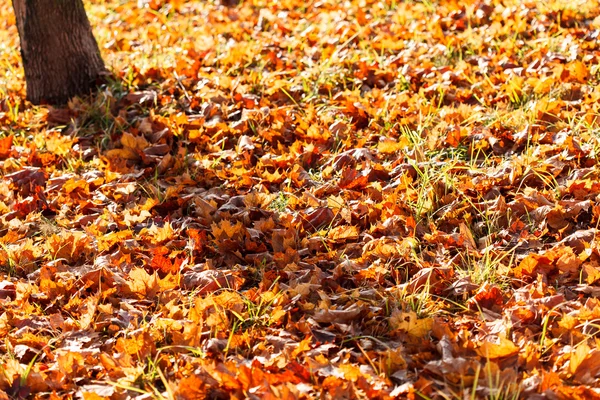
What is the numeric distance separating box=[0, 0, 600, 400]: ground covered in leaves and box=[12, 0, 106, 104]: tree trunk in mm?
184

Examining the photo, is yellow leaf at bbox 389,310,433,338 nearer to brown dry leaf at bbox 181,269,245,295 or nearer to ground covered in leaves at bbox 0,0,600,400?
ground covered in leaves at bbox 0,0,600,400

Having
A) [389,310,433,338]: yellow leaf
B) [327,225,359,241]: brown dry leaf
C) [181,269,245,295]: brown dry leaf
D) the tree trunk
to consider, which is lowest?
[389,310,433,338]: yellow leaf

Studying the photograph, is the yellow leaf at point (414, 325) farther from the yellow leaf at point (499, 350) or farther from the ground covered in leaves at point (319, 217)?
the yellow leaf at point (499, 350)

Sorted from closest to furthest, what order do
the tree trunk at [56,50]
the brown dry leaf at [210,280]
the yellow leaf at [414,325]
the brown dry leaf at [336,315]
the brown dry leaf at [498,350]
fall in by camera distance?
the brown dry leaf at [498,350], the yellow leaf at [414,325], the brown dry leaf at [336,315], the brown dry leaf at [210,280], the tree trunk at [56,50]

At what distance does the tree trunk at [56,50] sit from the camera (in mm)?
4613

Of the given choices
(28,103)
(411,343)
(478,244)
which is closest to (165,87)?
(28,103)

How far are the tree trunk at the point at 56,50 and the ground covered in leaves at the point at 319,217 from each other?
18 centimetres

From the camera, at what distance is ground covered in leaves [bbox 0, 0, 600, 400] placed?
95.4 inches

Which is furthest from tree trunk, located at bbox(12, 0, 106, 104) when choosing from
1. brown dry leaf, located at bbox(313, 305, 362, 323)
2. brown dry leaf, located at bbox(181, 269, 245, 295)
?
brown dry leaf, located at bbox(313, 305, 362, 323)

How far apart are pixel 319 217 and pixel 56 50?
96.4 inches

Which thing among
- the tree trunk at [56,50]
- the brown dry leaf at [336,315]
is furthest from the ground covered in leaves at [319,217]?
the tree trunk at [56,50]

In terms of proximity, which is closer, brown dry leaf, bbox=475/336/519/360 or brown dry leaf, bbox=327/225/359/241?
brown dry leaf, bbox=475/336/519/360

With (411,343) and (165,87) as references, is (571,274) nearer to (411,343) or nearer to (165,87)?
(411,343)

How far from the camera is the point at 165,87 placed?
15.7 feet
